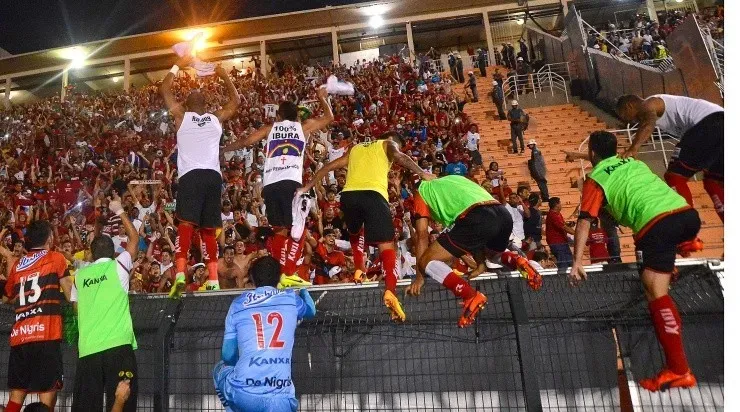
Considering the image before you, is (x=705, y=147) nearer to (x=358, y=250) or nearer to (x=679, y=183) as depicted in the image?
(x=679, y=183)

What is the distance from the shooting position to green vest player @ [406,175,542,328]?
5.54 m

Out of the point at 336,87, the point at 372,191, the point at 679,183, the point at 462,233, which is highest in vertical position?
the point at 336,87

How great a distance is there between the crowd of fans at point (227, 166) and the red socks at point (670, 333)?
12.1 ft

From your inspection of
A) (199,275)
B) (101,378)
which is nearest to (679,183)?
(101,378)

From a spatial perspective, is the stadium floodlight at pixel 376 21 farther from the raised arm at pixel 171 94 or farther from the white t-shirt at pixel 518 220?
the raised arm at pixel 171 94

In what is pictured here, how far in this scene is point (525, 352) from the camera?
5.01 metres

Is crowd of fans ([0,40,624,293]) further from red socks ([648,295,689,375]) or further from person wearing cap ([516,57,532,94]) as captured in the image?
red socks ([648,295,689,375])

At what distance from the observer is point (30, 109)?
23453mm

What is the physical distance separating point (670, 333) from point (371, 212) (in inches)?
126

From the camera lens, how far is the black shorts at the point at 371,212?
6445mm

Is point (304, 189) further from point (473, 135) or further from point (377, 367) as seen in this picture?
point (473, 135)

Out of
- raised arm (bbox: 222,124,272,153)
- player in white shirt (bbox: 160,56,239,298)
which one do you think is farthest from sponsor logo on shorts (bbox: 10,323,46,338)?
raised arm (bbox: 222,124,272,153)

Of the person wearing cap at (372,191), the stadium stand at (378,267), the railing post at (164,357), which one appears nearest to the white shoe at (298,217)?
the person wearing cap at (372,191)
